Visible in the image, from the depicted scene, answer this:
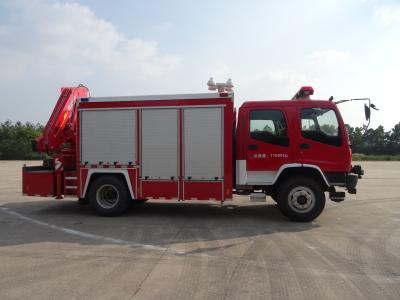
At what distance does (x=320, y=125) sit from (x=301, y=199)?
1704 mm

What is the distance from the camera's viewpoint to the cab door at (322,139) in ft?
28.1

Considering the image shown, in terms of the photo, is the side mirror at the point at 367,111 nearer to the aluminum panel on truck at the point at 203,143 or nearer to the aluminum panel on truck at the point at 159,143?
the aluminum panel on truck at the point at 203,143

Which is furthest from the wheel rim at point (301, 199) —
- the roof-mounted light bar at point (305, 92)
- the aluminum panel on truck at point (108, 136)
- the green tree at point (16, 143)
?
the green tree at point (16, 143)

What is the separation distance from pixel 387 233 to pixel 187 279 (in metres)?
4.74

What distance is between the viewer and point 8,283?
4828mm

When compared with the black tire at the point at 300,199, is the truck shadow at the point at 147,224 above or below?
below

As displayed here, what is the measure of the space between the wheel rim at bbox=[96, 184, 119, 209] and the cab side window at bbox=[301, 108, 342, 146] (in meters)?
4.72

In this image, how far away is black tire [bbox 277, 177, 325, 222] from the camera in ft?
28.3

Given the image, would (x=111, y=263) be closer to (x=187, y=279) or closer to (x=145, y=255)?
(x=145, y=255)

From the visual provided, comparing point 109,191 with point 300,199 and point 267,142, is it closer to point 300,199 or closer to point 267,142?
point 267,142

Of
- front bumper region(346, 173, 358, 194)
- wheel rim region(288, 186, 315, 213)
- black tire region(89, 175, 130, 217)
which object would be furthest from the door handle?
black tire region(89, 175, 130, 217)

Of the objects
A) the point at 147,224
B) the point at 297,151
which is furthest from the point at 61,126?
the point at 297,151

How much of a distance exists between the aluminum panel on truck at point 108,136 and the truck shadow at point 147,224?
1.48 meters

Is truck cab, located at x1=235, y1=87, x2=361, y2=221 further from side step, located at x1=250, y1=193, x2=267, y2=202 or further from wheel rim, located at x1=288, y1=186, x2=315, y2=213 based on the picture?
side step, located at x1=250, y1=193, x2=267, y2=202
